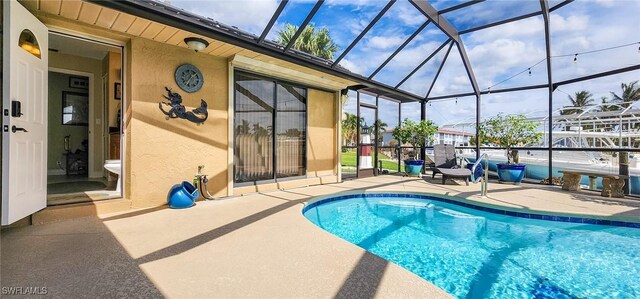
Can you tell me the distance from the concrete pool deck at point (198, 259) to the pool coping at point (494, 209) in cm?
25

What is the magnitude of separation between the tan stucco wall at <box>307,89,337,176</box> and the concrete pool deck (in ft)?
9.91

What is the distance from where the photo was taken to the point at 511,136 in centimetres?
734

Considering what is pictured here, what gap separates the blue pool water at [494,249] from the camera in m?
2.57

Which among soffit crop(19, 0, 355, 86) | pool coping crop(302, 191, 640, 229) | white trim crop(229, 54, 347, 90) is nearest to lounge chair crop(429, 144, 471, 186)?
pool coping crop(302, 191, 640, 229)

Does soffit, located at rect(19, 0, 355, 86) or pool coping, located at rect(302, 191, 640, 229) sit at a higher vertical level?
soffit, located at rect(19, 0, 355, 86)

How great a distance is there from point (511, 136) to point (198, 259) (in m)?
7.95

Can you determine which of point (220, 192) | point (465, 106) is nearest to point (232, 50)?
point (220, 192)

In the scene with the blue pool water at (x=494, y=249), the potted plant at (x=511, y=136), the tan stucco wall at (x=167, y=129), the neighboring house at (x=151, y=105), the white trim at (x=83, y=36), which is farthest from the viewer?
the potted plant at (x=511, y=136)

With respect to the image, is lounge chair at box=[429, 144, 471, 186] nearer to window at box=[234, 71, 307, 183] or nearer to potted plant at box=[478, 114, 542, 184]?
potted plant at box=[478, 114, 542, 184]

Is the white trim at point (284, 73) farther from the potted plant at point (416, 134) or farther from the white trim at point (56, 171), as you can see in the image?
the white trim at point (56, 171)

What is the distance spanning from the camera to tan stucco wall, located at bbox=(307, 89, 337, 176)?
6.86 metres

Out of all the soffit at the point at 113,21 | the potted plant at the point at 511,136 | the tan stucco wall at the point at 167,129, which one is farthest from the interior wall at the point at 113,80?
the potted plant at the point at 511,136

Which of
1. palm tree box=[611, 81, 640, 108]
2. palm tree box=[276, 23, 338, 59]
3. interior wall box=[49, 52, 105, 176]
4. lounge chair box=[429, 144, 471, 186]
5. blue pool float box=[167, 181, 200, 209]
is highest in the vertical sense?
palm tree box=[611, 81, 640, 108]

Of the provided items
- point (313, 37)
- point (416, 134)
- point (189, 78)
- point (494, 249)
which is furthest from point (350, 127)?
point (494, 249)
